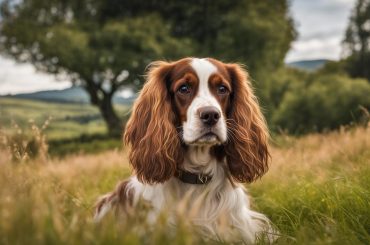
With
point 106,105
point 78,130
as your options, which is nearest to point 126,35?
point 106,105

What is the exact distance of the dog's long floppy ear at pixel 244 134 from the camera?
385 cm

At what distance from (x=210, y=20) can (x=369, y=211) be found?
19233 millimetres

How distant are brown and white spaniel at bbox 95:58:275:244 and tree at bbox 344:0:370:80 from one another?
33.1 m

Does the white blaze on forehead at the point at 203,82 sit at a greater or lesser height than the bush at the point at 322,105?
greater

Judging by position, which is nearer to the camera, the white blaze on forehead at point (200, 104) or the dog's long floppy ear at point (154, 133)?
the white blaze on forehead at point (200, 104)

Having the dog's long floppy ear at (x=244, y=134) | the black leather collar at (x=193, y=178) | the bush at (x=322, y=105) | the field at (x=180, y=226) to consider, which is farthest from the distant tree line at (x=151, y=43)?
the black leather collar at (x=193, y=178)

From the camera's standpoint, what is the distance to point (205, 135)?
11.3 feet

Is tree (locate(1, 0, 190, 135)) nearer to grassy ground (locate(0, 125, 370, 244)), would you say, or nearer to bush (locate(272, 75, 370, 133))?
bush (locate(272, 75, 370, 133))

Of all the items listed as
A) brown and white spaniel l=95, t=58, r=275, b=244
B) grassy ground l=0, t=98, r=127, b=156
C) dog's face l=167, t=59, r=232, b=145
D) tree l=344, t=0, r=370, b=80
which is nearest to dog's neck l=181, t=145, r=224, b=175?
brown and white spaniel l=95, t=58, r=275, b=244

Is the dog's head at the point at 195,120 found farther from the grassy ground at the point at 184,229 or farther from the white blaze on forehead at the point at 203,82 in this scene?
the grassy ground at the point at 184,229

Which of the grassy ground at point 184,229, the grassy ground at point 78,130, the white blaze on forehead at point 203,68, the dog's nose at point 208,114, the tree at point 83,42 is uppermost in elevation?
the tree at point 83,42

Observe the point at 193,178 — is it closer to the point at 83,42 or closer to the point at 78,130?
the point at 83,42

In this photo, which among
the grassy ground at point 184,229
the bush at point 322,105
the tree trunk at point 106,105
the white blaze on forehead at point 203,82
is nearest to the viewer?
the grassy ground at point 184,229

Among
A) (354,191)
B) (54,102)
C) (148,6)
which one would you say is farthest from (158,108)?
(54,102)
